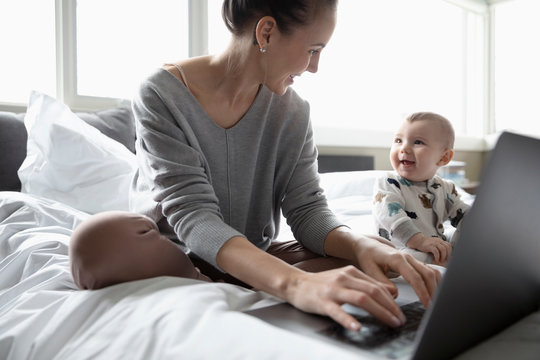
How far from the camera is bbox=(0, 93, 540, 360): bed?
559 mm

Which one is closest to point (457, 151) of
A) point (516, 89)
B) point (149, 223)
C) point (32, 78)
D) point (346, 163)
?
point (516, 89)

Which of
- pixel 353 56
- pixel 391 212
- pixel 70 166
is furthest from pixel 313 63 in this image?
pixel 353 56

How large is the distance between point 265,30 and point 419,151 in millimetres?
686

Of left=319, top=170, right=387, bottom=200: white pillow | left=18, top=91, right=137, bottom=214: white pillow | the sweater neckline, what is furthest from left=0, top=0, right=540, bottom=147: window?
the sweater neckline

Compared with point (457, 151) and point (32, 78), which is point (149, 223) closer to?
point (32, 78)

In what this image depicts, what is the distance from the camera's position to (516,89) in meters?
4.69

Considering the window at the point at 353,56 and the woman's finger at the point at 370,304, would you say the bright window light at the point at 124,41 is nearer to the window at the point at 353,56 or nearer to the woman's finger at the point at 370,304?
the window at the point at 353,56

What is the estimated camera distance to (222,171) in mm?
1146

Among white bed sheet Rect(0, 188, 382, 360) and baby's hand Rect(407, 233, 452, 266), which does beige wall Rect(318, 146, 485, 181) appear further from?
white bed sheet Rect(0, 188, 382, 360)

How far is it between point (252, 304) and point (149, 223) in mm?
272

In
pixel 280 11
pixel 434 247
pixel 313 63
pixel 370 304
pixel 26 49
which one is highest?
pixel 26 49

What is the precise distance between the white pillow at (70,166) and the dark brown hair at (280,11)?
0.70 m

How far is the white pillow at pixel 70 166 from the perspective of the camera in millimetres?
1484

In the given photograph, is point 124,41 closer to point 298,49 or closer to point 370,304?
point 298,49
